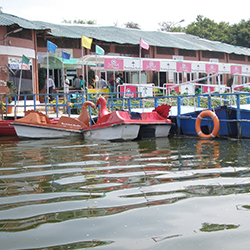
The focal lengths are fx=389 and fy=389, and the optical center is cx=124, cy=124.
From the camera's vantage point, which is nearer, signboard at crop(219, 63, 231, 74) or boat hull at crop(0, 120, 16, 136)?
boat hull at crop(0, 120, 16, 136)

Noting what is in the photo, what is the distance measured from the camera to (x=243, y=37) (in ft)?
171

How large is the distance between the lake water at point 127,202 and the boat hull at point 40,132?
470 centimetres

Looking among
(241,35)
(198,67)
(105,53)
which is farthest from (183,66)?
(241,35)

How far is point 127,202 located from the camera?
14.9ft

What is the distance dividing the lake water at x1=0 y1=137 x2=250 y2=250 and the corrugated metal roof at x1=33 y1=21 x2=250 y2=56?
64.5ft

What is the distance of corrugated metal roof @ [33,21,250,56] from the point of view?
2869 centimetres

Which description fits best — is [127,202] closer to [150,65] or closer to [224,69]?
[150,65]

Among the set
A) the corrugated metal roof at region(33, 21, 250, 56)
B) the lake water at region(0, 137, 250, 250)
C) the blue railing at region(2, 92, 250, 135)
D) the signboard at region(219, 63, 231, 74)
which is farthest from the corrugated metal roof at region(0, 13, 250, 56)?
the lake water at region(0, 137, 250, 250)

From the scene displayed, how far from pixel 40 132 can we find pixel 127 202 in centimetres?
936

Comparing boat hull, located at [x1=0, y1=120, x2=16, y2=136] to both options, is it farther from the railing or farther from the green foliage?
the green foliage

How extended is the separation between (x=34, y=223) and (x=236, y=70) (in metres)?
21.5

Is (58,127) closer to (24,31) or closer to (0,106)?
(0,106)

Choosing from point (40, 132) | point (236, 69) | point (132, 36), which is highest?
point (132, 36)

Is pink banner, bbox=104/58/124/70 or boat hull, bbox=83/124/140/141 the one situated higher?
pink banner, bbox=104/58/124/70
